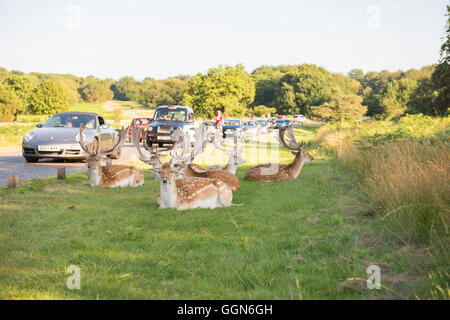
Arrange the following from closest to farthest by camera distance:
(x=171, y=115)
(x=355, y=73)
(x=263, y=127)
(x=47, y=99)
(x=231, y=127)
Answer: (x=171, y=115), (x=231, y=127), (x=263, y=127), (x=47, y=99), (x=355, y=73)

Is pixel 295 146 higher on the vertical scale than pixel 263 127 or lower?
lower

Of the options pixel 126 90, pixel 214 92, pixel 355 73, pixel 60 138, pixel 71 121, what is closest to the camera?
pixel 60 138

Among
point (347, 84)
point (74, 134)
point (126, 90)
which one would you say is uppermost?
point (347, 84)

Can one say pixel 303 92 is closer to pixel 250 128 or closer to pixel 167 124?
pixel 250 128

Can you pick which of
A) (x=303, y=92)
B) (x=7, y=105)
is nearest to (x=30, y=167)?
(x=7, y=105)

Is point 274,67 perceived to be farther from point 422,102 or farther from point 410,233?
point 410,233

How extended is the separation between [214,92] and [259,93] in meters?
78.2

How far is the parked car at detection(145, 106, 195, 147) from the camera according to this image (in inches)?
721

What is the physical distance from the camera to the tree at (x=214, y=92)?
124 ft

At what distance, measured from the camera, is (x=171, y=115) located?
19.7 meters

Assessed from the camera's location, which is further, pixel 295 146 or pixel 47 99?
pixel 47 99

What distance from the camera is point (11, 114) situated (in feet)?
198
